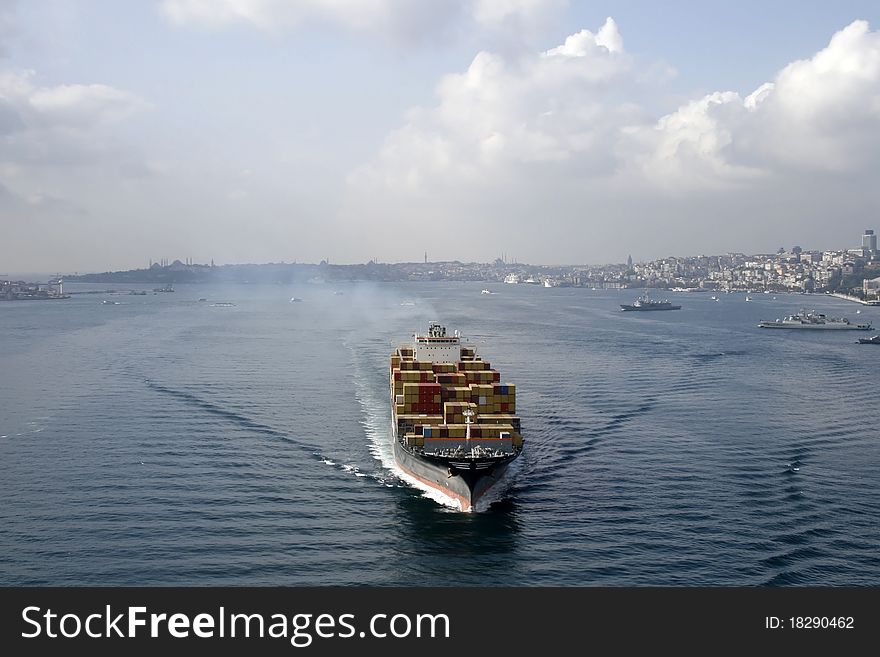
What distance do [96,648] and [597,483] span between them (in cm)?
2159

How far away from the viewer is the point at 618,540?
2716 centimetres

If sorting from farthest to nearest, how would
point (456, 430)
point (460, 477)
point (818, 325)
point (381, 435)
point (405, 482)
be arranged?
point (818, 325), point (381, 435), point (456, 430), point (405, 482), point (460, 477)

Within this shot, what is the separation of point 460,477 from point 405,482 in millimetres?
4106

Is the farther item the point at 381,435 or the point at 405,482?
the point at 381,435

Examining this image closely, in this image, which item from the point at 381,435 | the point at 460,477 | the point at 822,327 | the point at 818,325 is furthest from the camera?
the point at 818,325

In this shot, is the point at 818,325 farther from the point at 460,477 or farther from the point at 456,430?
the point at 460,477

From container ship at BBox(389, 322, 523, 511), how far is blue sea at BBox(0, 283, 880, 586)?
3.40 feet

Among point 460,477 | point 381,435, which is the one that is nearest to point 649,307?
point 381,435

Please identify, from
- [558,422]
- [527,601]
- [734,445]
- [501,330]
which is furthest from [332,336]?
[527,601]

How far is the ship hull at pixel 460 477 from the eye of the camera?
3123 centimetres

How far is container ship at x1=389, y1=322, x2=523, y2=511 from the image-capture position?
31734 mm

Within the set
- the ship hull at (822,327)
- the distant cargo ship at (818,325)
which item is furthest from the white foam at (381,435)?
the distant cargo ship at (818,325)

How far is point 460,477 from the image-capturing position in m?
31.4

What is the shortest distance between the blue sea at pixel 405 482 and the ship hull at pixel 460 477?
74 centimetres
